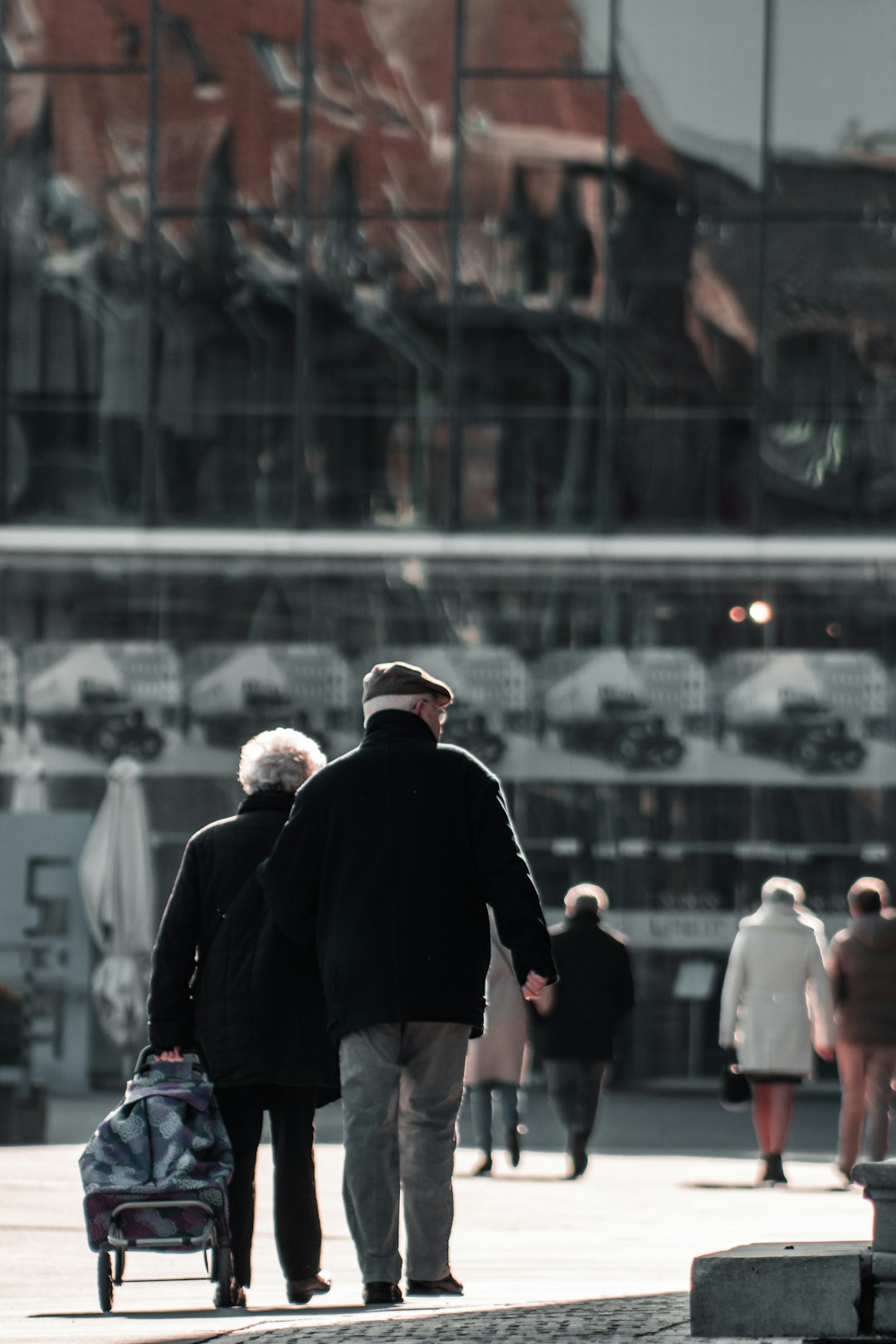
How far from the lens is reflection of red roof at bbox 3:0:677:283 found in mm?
20922

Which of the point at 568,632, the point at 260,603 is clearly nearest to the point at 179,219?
the point at 260,603

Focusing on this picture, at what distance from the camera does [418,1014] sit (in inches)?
283

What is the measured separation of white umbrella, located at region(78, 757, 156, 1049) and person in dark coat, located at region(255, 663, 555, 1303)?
1193 centimetres

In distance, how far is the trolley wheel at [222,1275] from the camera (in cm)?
734

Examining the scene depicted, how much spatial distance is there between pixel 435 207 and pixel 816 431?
337cm

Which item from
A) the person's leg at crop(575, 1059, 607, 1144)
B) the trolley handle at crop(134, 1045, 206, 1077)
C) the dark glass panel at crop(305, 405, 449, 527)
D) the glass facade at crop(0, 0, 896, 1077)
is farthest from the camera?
the dark glass panel at crop(305, 405, 449, 527)

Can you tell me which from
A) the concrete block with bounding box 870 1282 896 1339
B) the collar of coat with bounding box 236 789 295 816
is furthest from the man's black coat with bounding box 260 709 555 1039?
the concrete block with bounding box 870 1282 896 1339

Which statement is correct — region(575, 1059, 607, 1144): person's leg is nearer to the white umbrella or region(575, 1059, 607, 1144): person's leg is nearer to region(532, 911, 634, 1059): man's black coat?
region(532, 911, 634, 1059): man's black coat

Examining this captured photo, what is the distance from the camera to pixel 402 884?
7277 mm

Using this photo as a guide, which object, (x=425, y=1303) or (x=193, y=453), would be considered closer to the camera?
(x=425, y=1303)

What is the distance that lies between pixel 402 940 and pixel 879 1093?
8147mm

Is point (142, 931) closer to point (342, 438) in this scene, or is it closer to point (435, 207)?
point (342, 438)

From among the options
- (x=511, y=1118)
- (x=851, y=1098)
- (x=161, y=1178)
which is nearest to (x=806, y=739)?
(x=851, y=1098)

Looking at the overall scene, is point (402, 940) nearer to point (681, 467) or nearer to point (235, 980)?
point (235, 980)
